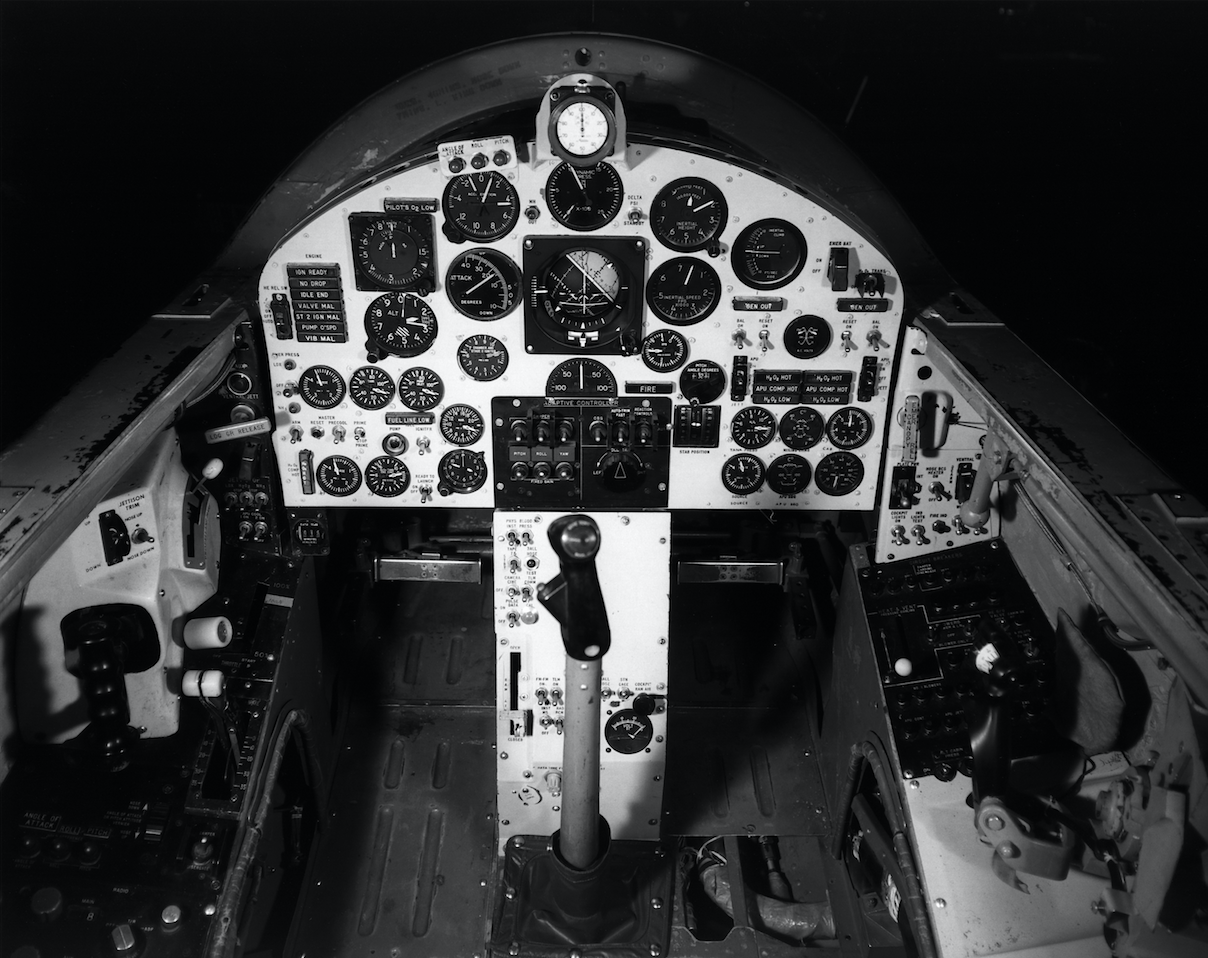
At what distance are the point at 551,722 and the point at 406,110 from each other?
2688 millimetres

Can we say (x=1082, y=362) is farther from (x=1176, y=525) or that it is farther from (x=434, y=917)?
(x=434, y=917)

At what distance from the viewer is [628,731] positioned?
3424mm

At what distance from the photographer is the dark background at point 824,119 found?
391 centimetres

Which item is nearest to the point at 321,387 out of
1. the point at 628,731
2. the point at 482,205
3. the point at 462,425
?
the point at 462,425

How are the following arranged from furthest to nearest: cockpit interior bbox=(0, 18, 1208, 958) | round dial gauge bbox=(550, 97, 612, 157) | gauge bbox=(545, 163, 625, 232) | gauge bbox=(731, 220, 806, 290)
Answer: gauge bbox=(731, 220, 806, 290), gauge bbox=(545, 163, 625, 232), round dial gauge bbox=(550, 97, 612, 157), cockpit interior bbox=(0, 18, 1208, 958)

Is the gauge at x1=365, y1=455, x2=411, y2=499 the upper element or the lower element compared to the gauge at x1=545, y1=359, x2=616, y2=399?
lower

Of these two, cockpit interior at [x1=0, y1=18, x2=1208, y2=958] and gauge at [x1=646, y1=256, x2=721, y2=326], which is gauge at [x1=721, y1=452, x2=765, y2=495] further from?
gauge at [x1=646, y1=256, x2=721, y2=326]

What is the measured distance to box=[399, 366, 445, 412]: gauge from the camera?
333 cm

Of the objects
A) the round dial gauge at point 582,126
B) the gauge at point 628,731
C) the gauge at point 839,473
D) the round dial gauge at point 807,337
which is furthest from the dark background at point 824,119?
the gauge at point 628,731

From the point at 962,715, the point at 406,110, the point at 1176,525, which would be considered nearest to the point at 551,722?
the point at 962,715

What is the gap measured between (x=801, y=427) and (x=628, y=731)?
4.35 feet

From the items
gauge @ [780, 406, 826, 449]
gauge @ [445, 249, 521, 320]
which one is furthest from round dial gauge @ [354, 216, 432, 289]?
gauge @ [780, 406, 826, 449]

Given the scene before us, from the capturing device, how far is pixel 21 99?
3.86 m

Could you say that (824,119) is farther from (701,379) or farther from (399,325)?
(399,325)
